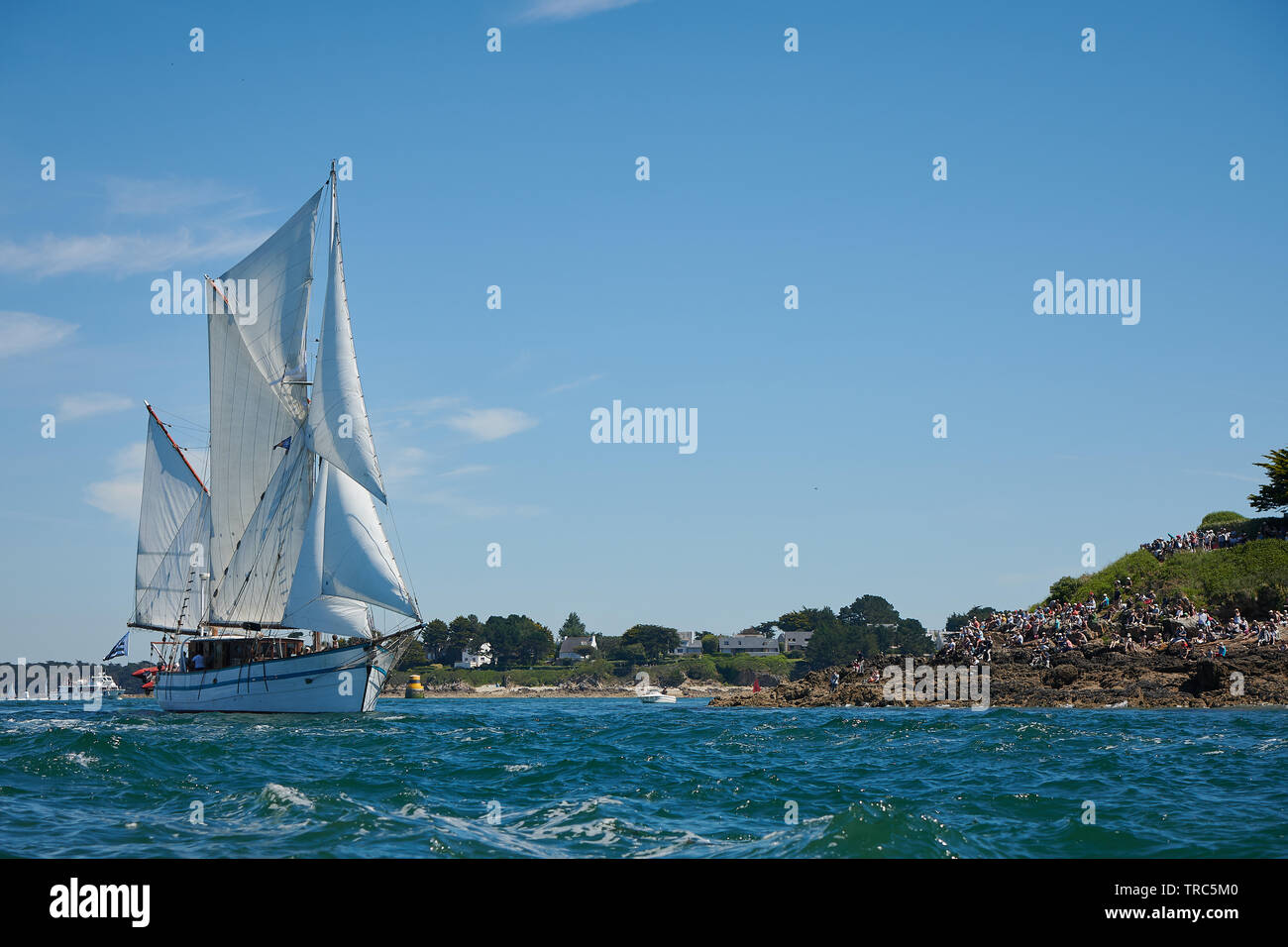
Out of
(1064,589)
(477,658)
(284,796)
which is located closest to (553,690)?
(477,658)

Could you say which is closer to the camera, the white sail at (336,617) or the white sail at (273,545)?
the white sail at (336,617)

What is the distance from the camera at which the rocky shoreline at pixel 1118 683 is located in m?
49.1

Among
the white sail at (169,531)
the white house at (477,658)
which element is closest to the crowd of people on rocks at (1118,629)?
the white sail at (169,531)

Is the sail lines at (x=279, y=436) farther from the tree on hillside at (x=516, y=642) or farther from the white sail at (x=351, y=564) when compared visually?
the tree on hillside at (x=516, y=642)

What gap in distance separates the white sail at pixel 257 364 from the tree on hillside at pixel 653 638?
138 meters

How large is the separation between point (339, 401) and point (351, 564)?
8584 millimetres

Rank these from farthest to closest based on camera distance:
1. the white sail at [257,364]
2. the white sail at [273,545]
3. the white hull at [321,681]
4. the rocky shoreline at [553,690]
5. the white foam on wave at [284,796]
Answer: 1. the rocky shoreline at [553,690]
2. the white sail at [257,364]
3. the white sail at [273,545]
4. the white hull at [321,681]
5. the white foam on wave at [284,796]

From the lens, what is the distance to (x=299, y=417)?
198 ft

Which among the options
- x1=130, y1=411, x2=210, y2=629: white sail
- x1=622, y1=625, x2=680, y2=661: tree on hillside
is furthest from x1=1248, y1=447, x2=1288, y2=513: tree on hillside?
x1=622, y1=625, x2=680, y2=661: tree on hillside

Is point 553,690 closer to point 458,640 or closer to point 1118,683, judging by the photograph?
point 458,640

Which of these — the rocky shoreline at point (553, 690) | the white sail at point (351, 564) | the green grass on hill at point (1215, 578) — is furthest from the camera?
the rocky shoreline at point (553, 690)

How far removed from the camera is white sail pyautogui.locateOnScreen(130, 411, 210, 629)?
6594cm
